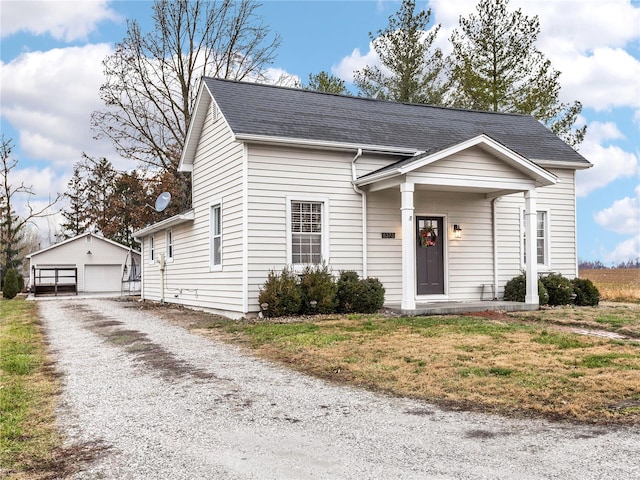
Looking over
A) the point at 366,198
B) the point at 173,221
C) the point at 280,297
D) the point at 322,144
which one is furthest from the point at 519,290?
the point at 173,221

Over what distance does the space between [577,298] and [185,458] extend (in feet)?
44.8

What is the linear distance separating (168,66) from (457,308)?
17994 millimetres

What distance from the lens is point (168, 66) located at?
25.1m

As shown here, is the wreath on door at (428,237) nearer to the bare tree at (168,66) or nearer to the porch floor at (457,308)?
the porch floor at (457,308)

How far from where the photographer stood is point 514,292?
1462cm

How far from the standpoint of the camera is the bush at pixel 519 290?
14.2 meters

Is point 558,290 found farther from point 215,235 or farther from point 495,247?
point 215,235

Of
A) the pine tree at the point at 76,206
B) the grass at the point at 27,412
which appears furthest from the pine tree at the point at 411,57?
the pine tree at the point at 76,206

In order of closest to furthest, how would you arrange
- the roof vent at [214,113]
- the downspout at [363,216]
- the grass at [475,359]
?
the grass at [475,359] → the downspout at [363,216] → the roof vent at [214,113]

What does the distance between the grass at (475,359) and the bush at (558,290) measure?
3.17 m

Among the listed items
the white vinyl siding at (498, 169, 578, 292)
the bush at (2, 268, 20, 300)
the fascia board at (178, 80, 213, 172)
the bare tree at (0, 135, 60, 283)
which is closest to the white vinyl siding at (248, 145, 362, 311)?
the fascia board at (178, 80, 213, 172)

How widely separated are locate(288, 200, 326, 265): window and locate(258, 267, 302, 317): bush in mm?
1024

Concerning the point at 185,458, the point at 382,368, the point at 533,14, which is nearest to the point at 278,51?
the point at 533,14

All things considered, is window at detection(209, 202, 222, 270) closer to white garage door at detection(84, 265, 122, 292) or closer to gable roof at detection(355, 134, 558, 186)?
gable roof at detection(355, 134, 558, 186)
